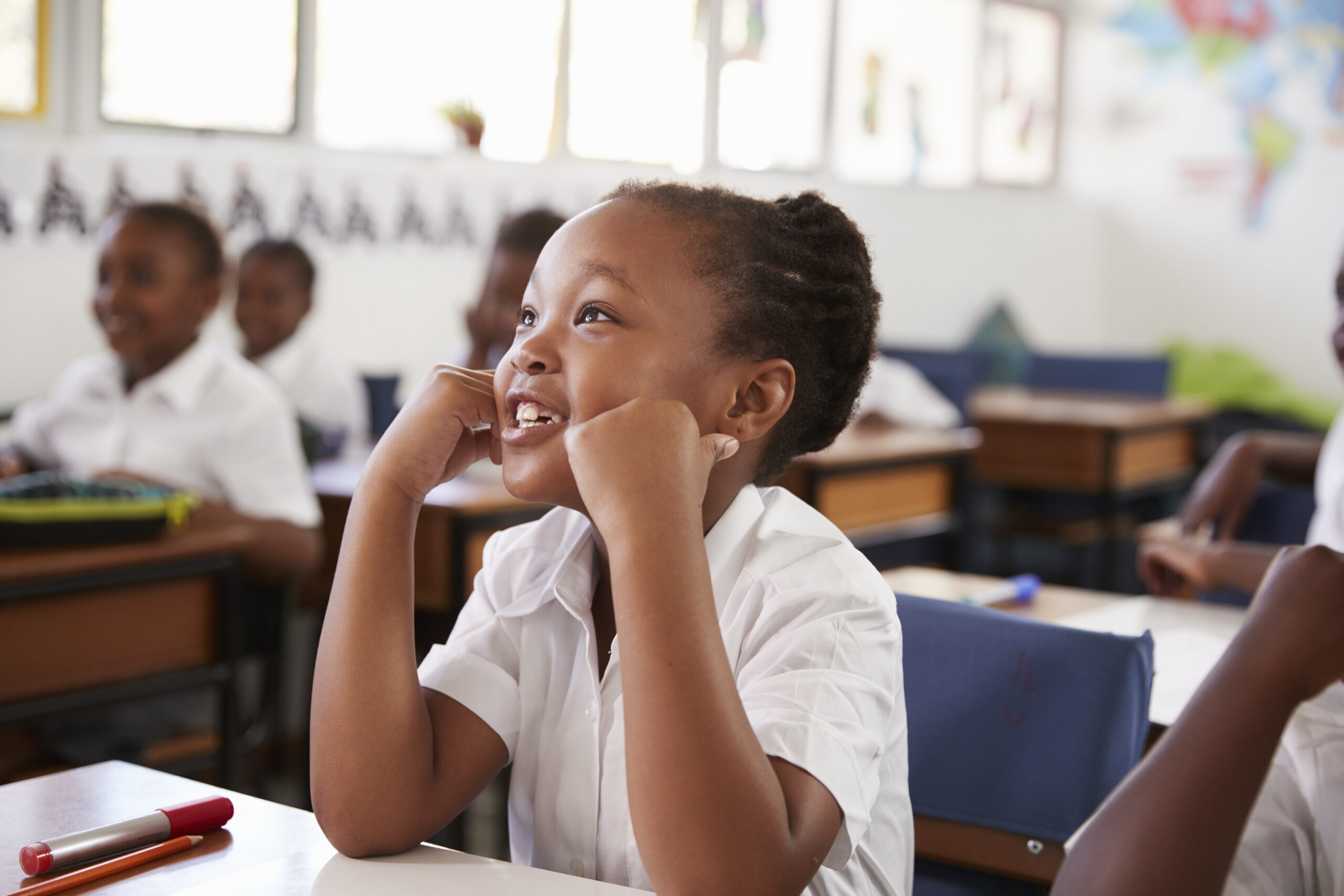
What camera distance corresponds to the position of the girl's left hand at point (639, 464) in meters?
0.84

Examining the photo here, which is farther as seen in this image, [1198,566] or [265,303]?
[265,303]

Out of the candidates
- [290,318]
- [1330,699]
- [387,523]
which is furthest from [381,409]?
[1330,699]

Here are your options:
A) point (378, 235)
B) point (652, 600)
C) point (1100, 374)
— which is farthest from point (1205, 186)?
point (652, 600)

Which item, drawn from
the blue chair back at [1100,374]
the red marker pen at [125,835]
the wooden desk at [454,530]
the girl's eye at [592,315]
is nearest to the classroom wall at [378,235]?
the wooden desk at [454,530]

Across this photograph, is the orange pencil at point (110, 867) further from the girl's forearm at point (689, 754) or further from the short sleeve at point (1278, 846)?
the short sleeve at point (1278, 846)

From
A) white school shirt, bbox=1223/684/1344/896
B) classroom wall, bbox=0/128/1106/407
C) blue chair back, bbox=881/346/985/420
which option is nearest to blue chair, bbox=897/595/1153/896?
white school shirt, bbox=1223/684/1344/896

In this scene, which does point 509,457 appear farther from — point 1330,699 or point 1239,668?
point 1330,699

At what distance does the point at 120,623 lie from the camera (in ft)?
6.37

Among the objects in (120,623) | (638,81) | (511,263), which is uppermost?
(638,81)

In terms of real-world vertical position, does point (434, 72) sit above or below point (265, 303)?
above

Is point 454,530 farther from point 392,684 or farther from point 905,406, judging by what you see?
point 905,406

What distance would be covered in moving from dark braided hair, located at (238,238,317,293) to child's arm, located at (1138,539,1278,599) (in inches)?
104

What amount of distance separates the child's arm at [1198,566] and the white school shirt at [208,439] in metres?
1.53

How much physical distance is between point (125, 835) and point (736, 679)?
415 mm
